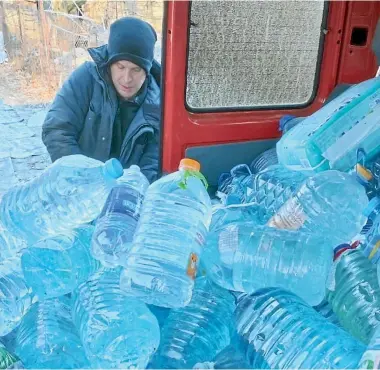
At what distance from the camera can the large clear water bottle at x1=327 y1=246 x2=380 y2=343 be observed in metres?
1.50

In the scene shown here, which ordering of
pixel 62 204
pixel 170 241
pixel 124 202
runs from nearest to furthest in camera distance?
pixel 170 241 < pixel 124 202 < pixel 62 204

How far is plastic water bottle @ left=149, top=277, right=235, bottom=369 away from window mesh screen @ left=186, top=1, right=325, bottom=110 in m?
0.94

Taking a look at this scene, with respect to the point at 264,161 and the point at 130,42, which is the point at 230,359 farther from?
the point at 130,42

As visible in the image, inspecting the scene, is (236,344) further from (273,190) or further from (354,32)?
(354,32)

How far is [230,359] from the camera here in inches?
59.2

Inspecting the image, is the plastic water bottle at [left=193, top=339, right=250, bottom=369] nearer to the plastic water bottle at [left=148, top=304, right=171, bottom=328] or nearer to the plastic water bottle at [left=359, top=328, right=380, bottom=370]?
the plastic water bottle at [left=148, top=304, right=171, bottom=328]

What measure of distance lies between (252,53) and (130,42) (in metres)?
0.60

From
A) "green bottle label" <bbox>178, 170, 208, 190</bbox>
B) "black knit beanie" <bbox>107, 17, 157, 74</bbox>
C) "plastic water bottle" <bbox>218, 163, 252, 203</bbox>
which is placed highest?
"black knit beanie" <bbox>107, 17, 157, 74</bbox>

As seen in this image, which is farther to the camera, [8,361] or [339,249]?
[339,249]

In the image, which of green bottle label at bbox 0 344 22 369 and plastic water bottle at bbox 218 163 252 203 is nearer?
green bottle label at bbox 0 344 22 369

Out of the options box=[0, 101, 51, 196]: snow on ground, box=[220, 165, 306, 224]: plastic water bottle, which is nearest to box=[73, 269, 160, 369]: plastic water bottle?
box=[220, 165, 306, 224]: plastic water bottle

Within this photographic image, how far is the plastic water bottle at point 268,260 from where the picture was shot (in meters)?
1.59

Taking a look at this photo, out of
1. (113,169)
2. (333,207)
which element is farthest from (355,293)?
(113,169)

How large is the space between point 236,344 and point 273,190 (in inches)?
31.5
